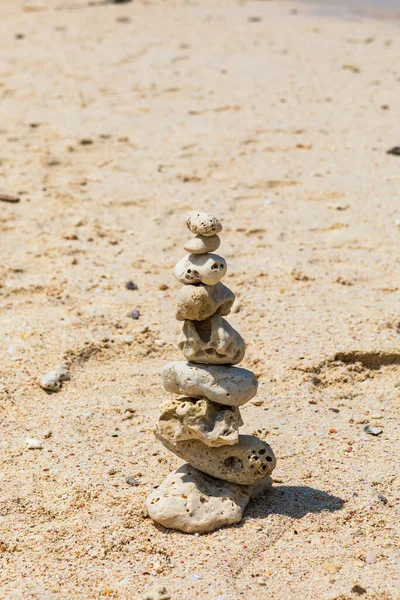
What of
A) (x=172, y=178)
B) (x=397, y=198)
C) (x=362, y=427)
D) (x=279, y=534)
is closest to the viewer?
(x=279, y=534)

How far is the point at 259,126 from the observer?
910 centimetres

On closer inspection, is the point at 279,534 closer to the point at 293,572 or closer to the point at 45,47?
the point at 293,572

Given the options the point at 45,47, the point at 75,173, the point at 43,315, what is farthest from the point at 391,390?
the point at 45,47

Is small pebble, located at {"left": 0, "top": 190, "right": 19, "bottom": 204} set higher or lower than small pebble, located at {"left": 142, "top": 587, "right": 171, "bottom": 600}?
lower

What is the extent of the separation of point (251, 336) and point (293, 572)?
2.12m

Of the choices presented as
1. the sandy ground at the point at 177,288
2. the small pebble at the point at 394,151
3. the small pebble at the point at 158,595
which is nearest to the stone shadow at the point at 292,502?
the sandy ground at the point at 177,288

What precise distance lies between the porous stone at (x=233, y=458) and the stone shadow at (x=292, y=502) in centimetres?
13

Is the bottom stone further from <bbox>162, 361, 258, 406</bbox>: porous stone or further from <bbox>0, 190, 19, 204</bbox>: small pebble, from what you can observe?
<bbox>0, 190, 19, 204</bbox>: small pebble

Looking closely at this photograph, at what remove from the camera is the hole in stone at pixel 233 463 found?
13.4 ft

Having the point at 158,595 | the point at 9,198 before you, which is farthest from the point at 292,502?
the point at 9,198

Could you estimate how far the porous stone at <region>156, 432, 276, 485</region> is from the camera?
13.3 feet

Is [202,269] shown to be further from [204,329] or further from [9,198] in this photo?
[9,198]

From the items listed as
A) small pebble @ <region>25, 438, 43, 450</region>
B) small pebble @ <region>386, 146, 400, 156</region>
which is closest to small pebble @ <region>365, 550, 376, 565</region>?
small pebble @ <region>25, 438, 43, 450</region>

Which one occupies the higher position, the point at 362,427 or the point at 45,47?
the point at 362,427
